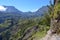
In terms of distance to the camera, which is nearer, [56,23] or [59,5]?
[56,23]

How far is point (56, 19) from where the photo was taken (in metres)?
17.7

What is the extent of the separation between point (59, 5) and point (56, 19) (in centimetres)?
199

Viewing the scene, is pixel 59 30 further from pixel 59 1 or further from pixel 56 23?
pixel 59 1

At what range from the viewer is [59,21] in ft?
56.5

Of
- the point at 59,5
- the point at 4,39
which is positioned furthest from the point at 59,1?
the point at 4,39

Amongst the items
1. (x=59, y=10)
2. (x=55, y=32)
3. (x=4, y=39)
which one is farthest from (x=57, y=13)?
(x=4, y=39)

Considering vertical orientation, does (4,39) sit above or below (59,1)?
below

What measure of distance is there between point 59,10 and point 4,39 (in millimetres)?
184891

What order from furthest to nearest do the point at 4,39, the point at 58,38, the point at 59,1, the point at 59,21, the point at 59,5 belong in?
1. the point at 4,39
2. the point at 59,1
3. the point at 59,5
4. the point at 59,21
5. the point at 58,38

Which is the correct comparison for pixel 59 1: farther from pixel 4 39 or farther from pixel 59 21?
pixel 4 39

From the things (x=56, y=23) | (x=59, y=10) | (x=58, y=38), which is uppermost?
(x=59, y=10)

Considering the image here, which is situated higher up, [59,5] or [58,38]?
[59,5]

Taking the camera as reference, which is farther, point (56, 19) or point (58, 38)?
point (56, 19)

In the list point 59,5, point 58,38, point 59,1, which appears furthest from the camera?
point 59,1
